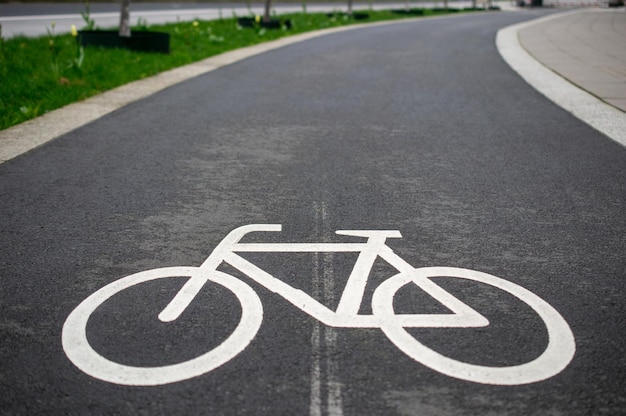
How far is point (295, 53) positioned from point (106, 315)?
13.5m

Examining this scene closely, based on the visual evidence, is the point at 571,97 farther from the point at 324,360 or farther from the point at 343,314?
the point at 324,360

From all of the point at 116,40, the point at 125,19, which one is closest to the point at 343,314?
the point at 116,40

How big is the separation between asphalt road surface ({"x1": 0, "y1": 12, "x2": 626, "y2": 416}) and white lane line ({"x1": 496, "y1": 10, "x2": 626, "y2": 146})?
0.98 ft

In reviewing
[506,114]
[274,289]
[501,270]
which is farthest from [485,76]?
[274,289]

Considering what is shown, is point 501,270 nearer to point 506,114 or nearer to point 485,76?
point 506,114

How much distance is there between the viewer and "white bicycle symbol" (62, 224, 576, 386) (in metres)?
2.84

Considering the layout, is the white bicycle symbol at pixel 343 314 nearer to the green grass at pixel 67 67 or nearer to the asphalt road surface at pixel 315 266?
Answer: the asphalt road surface at pixel 315 266

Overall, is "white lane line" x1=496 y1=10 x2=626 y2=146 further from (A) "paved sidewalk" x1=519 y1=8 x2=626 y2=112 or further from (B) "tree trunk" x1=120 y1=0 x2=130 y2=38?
(B) "tree trunk" x1=120 y1=0 x2=130 y2=38

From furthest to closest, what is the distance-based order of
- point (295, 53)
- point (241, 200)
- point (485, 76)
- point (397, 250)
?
point (295, 53) < point (485, 76) < point (241, 200) < point (397, 250)

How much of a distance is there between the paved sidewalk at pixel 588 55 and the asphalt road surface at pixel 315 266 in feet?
9.88

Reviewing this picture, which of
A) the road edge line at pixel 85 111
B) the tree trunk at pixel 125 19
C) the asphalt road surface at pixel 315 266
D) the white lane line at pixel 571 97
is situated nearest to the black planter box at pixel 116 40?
the tree trunk at pixel 125 19

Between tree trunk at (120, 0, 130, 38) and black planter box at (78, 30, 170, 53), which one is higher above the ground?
tree trunk at (120, 0, 130, 38)

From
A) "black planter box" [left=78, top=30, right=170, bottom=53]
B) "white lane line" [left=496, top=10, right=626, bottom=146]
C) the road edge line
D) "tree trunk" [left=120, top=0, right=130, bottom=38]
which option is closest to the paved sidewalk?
"white lane line" [left=496, top=10, right=626, bottom=146]

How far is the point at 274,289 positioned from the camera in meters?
3.61
